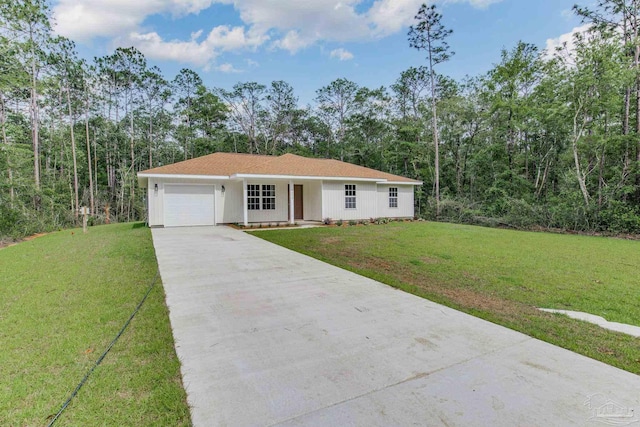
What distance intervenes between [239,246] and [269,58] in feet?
64.7

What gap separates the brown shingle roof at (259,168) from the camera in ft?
45.5

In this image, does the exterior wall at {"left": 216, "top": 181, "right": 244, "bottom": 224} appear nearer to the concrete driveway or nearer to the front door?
the front door

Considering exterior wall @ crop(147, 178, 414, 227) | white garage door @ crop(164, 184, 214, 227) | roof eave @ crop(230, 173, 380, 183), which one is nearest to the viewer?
roof eave @ crop(230, 173, 380, 183)

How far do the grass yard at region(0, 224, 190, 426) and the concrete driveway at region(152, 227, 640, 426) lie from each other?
0.60 feet

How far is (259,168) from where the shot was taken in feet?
47.2

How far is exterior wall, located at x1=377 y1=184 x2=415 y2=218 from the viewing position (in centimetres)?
1741

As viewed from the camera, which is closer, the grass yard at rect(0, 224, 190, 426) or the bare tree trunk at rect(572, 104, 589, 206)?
the grass yard at rect(0, 224, 190, 426)

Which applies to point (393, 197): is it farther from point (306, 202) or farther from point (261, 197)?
point (261, 197)

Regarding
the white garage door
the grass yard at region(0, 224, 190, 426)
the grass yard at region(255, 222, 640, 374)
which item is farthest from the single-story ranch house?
the grass yard at region(0, 224, 190, 426)

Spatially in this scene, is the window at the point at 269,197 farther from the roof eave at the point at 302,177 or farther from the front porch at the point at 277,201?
the roof eave at the point at 302,177

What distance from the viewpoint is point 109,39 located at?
77.4 feet

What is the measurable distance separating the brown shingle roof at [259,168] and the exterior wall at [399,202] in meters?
0.61

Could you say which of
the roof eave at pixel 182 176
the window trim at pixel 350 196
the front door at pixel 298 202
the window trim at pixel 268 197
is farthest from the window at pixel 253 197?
the window trim at pixel 350 196

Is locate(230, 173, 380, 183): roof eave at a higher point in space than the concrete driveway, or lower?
higher
